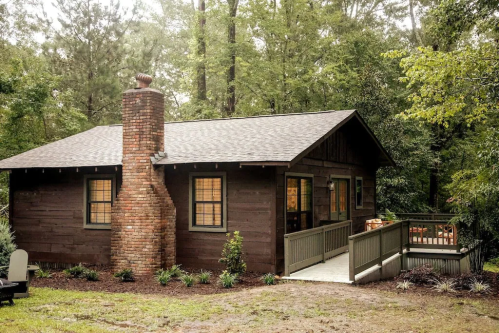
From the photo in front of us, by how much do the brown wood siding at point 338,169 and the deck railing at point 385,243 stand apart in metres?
2.03

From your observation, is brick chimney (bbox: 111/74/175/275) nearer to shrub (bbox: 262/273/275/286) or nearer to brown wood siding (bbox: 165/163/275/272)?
brown wood siding (bbox: 165/163/275/272)

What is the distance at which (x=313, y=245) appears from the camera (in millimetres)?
12750

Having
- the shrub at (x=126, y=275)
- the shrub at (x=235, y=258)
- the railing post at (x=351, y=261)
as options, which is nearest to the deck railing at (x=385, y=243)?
the railing post at (x=351, y=261)

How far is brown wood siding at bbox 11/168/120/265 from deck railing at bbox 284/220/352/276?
221 inches

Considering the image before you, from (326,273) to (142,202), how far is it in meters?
4.88

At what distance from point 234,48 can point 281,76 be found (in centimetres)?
325

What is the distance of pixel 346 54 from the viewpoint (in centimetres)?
2908

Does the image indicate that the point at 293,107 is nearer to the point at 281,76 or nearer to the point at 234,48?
the point at 281,76

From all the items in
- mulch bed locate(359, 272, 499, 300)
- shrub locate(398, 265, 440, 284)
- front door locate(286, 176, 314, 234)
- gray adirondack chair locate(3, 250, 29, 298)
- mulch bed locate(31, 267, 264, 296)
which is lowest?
mulch bed locate(359, 272, 499, 300)

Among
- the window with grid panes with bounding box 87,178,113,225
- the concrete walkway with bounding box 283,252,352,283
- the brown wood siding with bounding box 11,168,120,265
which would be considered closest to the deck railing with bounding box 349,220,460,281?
the concrete walkway with bounding box 283,252,352,283

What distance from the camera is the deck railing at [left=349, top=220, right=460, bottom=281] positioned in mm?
11305

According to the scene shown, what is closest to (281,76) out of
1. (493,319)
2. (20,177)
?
(20,177)

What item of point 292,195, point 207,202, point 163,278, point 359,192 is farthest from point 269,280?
point 359,192

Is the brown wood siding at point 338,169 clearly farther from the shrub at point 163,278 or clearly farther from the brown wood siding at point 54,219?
the brown wood siding at point 54,219
